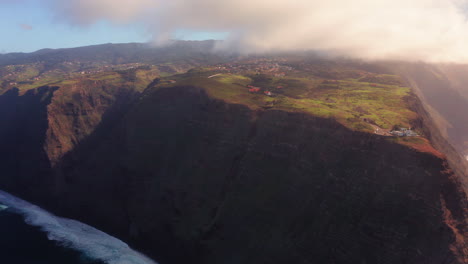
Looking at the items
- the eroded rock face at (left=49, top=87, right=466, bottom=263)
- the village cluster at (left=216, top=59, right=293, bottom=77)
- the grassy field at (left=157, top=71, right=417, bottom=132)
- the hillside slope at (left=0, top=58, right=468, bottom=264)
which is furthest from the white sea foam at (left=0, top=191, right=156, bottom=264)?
the village cluster at (left=216, top=59, right=293, bottom=77)

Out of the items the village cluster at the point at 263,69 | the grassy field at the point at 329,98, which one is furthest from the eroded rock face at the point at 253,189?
Answer: the village cluster at the point at 263,69

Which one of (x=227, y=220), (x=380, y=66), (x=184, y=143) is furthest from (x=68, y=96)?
(x=380, y=66)

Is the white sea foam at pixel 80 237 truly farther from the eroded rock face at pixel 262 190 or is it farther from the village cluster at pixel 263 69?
the village cluster at pixel 263 69

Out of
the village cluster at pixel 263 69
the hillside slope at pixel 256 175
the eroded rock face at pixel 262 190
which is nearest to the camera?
the eroded rock face at pixel 262 190

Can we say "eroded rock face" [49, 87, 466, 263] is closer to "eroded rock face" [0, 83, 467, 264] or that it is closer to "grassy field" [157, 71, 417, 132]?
"eroded rock face" [0, 83, 467, 264]

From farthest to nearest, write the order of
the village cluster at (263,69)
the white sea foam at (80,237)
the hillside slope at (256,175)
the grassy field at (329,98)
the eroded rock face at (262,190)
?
the village cluster at (263,69) < the white sea foam at (80,237) < the grassy field at (329,98) < the hillside slope at (256,175) < the eroded rock face at (262,190)

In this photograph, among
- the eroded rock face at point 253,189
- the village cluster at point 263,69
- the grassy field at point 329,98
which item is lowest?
the eroded rock face at point 253,189
